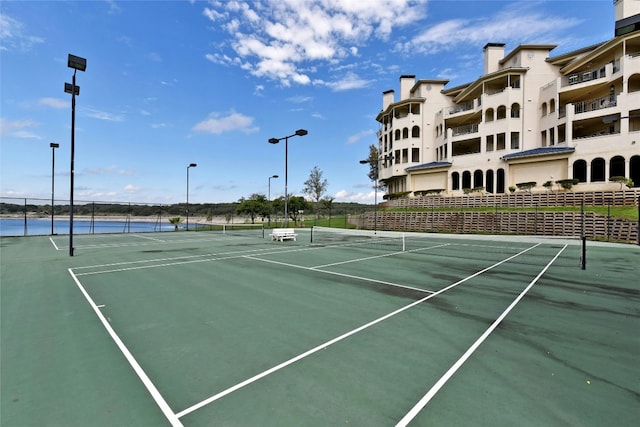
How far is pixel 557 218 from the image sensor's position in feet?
83.7

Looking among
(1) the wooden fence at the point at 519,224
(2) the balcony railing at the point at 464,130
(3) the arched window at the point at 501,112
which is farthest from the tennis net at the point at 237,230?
(3) the arched window at the point at 501,112

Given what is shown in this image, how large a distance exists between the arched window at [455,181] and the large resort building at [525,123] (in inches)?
5.7

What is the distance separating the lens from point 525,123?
37.9 m

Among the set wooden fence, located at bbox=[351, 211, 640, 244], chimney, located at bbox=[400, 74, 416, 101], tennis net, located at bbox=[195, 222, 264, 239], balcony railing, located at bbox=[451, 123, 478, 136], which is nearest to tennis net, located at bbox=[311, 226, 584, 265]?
wooden fence, located at bbox=[351, 211, 640, 244]

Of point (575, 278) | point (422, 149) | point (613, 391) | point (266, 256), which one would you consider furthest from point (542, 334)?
point (422, 149)

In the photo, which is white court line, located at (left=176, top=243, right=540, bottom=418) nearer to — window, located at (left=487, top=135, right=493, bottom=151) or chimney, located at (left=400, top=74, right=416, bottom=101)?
window, located at (left=487, top=135, right=493, bottom=151)

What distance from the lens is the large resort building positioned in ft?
99.0

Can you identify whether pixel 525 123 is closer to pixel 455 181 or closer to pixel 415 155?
pixel 455 181

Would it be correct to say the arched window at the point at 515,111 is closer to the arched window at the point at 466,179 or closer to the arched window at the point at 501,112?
the arched window at the point at 501,112

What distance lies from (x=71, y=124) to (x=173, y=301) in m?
12.0

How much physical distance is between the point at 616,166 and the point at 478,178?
13.8 m

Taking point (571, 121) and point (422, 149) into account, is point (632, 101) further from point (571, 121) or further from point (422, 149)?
point (422, 149)

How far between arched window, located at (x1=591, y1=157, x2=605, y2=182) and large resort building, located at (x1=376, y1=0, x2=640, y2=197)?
0.11 meters

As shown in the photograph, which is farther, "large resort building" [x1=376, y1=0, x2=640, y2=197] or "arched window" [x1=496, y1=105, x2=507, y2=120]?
"arched window" [x1=496, y1=105, x2=507, y2=120]
